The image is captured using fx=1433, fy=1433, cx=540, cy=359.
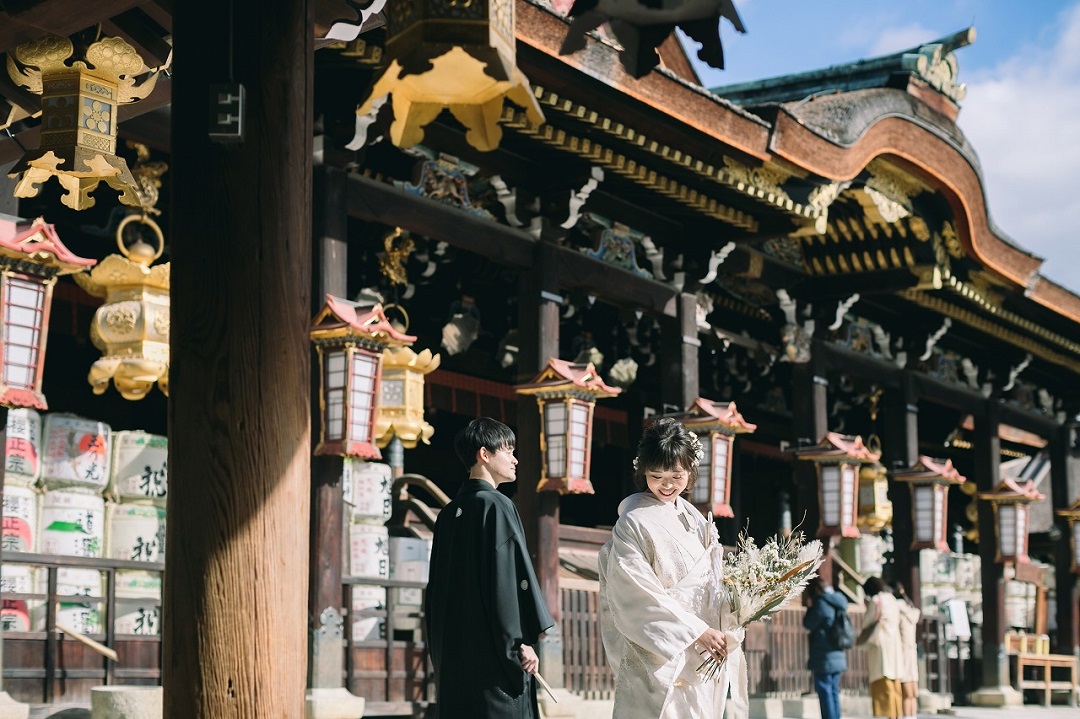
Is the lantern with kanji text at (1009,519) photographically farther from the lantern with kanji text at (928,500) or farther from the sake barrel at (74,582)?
the sake barrel at (74,582)

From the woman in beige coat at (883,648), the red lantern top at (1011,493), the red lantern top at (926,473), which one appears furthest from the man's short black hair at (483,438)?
the red lantern top at (1011,493)

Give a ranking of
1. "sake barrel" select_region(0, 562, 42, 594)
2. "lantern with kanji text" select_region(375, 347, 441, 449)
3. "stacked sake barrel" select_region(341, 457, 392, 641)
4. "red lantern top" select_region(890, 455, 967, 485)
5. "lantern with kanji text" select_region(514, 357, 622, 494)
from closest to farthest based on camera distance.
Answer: "sake barrel" select_region(0, 562, 42, 594) → "stacked sake barrel" select_region(341, 457, 392, 641) → "lantern with kanji text" select_region(375, 347, 441, 449) → "lantern with kanji text" select_region(514, 357, 622, 494) → "red lantern top" select_region(890, 455, 967, 485)

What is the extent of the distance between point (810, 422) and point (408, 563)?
19.0 feet

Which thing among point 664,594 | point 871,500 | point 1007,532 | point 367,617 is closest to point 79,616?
point 367,617

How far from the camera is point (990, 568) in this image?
19.5 metres

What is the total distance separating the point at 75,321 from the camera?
37.1 ft

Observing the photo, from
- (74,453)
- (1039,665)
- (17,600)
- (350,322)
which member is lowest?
(1039,665)

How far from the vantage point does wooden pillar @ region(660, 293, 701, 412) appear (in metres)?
13.8

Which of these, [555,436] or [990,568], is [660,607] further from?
[990,568]

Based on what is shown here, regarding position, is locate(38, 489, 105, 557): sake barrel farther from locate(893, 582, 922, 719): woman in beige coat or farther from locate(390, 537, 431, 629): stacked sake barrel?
locate(893, 582, 922, 719): woman in beige coat

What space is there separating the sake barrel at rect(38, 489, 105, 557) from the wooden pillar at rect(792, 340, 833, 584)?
817cm

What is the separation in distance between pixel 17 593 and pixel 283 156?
5408 mm

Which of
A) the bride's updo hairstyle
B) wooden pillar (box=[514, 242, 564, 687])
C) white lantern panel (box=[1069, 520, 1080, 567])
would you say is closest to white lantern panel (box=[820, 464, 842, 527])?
wooden pillar (box=[514, 242, 564, 687])

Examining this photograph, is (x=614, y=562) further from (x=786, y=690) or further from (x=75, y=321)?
(x=786, y=690)
